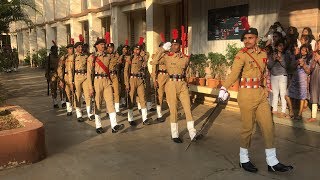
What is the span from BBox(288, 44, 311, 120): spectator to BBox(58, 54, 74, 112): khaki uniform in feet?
17.6

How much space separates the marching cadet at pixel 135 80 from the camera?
8469 mm

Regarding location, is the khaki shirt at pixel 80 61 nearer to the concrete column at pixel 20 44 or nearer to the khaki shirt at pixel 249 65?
the khaki shirt at pixel 249 65

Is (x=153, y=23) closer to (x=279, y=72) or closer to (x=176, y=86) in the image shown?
(x=279, y=72)

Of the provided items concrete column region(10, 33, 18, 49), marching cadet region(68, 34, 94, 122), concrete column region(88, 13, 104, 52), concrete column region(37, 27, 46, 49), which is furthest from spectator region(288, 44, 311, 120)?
concrete column region(10, 33, 18, 49)

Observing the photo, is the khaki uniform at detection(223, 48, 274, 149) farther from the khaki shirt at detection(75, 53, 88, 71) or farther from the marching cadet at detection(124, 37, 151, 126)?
the khaki shirt at detection(75, 53, 88, 71)

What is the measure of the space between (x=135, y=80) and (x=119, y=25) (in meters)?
8.68

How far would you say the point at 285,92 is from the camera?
7.82m

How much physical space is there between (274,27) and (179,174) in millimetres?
4801

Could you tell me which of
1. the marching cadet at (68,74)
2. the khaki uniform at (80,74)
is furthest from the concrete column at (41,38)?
the khaki uniform at (80,74)

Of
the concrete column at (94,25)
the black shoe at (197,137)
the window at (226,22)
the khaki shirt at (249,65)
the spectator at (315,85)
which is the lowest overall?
the black shoe at (197,137)

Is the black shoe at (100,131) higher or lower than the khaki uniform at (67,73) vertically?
lower

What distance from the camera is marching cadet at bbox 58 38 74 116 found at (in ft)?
30.5

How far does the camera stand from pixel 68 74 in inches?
376

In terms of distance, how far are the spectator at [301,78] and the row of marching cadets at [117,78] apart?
2519mm
